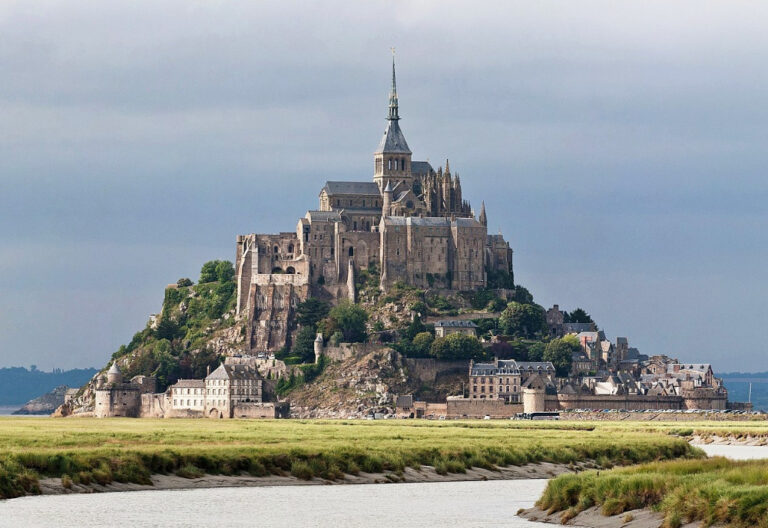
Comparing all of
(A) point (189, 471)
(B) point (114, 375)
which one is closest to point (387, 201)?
(B) point (114, 375)

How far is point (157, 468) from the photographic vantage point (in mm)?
65500

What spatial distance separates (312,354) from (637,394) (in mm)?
34804

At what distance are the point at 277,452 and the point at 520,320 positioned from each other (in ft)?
355

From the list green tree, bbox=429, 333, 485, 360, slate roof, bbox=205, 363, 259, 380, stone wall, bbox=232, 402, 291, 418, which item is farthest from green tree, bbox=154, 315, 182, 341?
green tree, bbox=429, 333, 485, 360

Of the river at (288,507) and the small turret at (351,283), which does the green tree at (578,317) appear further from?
the river at (288,507)

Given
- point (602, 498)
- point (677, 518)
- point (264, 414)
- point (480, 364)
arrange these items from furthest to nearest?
point (480, 364) < point (264, 414) < point (602, 498) < point (677, 518)

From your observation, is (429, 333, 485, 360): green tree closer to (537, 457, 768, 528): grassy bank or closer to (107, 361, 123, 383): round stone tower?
(107, 361, 123, 383): round stone tower

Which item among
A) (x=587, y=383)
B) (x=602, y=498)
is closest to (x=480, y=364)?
(x=587, y=383)

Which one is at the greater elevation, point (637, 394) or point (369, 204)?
point (369, 204)

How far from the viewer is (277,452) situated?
70.7m

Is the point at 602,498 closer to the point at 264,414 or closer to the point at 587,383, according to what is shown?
the point at 264,414

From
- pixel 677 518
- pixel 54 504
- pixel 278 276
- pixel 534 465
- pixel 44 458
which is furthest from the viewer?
pixel 278 276

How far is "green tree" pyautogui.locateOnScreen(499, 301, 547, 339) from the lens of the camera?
578ft

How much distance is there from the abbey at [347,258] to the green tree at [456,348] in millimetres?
11521
